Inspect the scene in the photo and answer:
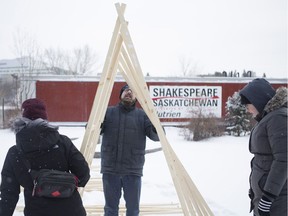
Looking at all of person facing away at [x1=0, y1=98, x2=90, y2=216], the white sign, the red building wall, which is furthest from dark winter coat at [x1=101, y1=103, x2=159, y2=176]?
the red building wall

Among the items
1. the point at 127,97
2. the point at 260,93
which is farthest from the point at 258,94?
the point at 127,97

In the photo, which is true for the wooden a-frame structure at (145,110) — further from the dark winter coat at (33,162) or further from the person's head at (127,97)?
the dark winter coat at (33,162)

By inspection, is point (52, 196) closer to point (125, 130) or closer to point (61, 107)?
point (125, 130)

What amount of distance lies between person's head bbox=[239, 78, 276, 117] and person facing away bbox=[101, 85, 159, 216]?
1.20 metres

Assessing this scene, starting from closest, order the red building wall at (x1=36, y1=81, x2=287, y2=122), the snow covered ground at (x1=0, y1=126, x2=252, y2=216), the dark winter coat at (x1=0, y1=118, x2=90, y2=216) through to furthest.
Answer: the dark winter coat at (x1=0, y1=118, x2=90, y2=216), the snow covered ground at (x1=0, y1=126, x2=252, y2=216), the red building wall at (x1=36, y1=81, x2=287, y2=122)

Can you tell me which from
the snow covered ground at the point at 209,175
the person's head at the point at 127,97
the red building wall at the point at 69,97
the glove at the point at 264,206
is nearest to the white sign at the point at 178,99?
the red building wall at the point at 69,97

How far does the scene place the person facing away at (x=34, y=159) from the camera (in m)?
1.90

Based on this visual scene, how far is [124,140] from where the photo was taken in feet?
10.2

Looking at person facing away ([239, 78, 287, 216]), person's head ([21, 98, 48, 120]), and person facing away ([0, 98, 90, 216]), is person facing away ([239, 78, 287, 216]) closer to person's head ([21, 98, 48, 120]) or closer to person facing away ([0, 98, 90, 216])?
person facing away ([0, 98, 90, 216])

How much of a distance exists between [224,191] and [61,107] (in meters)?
11.2

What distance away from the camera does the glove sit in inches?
79.6

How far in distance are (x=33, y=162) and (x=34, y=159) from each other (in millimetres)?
21

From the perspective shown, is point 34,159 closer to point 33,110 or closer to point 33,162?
point 33,162

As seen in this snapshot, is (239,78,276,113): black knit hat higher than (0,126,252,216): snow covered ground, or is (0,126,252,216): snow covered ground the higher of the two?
(239,78,276,113): black knit hat
